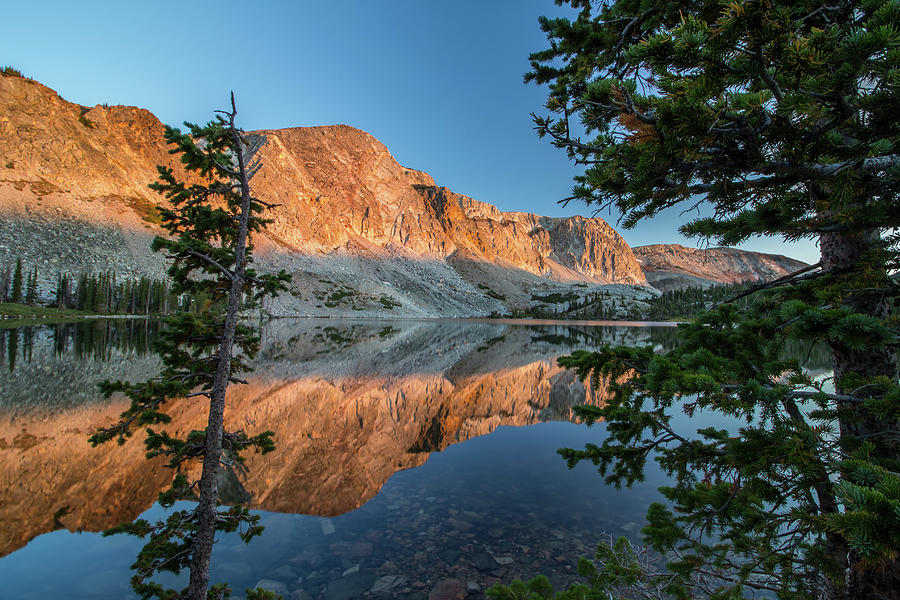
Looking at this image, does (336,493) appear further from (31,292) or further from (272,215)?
(272,215)

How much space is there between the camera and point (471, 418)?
15938 mm

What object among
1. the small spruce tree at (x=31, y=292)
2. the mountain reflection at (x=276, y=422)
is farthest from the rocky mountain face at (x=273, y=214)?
the mountain reflection at (x=276, y=422)

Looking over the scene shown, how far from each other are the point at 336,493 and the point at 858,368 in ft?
31.9

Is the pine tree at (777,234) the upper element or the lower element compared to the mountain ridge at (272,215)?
lower

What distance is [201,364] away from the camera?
5.93 meters

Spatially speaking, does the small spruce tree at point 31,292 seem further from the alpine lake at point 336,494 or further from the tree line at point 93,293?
the alpine lake at point 336,494

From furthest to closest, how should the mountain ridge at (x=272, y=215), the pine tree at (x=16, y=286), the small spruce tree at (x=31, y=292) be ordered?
the mountain ridge at (x=272, y=215) → the small spruce tree at (x=31, y=292) → the pine tree at (x=16, y=286)

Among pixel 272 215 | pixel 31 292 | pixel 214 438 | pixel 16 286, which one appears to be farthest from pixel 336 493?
pixel 272 215

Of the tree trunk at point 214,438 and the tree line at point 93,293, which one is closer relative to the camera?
the tree trunk at point 214,438

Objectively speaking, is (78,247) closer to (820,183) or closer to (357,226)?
(357,226)

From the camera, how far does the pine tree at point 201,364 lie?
495 centimetres

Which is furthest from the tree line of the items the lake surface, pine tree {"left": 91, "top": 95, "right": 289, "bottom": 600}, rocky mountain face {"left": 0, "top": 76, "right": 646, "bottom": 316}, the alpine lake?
pine tree {"left": 91, "top": 95, "right": 289, "bottom": 600}

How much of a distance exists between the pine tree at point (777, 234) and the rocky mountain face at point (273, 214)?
4646 centimetres

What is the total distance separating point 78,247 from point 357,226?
99478 mm
